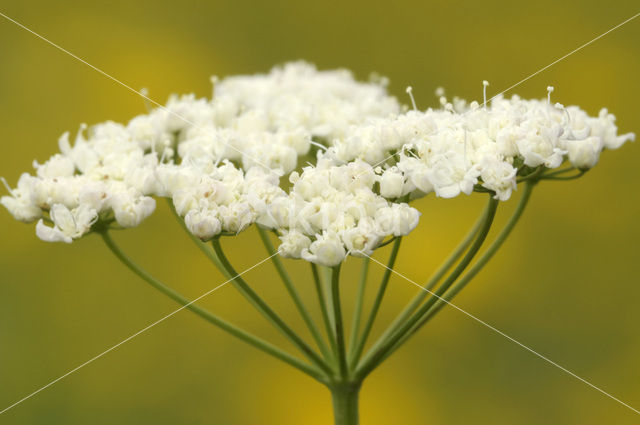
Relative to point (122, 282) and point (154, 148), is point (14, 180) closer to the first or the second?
point (122, 282)

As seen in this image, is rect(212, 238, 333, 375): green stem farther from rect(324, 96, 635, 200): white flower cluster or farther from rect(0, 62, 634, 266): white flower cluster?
rect(324, 96, 635, 200): white flower cluster

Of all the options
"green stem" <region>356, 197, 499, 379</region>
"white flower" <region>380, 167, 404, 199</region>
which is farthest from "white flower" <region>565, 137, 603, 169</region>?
"white flower" <region>380, 167, 404, 199</region>

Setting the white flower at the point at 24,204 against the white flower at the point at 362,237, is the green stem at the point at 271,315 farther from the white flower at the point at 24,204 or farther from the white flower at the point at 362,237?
the white flower at the point at 24,204

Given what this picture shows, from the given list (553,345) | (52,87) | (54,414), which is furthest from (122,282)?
(553,345)

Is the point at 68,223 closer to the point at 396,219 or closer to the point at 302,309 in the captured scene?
the point at 302,309

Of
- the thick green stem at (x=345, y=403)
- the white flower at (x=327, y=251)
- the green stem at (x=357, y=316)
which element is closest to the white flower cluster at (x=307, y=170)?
the white flower at (x=327, y=251)

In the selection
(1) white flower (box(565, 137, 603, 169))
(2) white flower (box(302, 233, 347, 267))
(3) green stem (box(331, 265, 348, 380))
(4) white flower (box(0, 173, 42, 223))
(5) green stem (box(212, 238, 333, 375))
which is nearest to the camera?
(2) white flower (box(302, 233, 347, 267))

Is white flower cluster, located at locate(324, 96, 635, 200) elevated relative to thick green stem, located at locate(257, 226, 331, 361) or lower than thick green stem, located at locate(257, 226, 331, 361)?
elevated

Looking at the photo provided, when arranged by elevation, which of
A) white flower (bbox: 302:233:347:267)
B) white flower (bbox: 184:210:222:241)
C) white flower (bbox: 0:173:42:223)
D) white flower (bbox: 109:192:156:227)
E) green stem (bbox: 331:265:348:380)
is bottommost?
green stem (bbox: 331:265:348:380)
